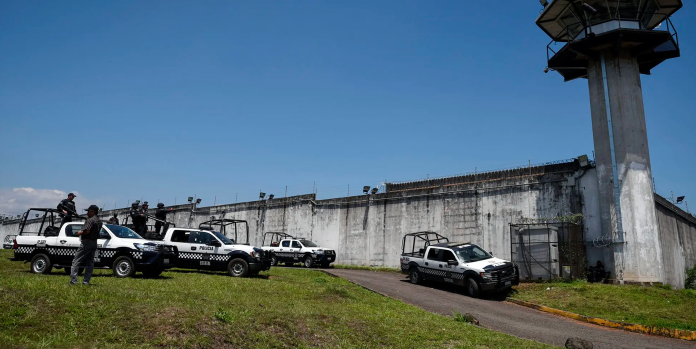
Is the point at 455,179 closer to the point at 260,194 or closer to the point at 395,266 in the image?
the point at 395,266

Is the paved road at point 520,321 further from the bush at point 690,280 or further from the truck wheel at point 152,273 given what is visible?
the bush at point 690,280

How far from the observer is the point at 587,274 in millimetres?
19625

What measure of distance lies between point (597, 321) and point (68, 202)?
17194mm

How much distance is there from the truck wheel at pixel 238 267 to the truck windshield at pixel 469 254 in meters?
8.49

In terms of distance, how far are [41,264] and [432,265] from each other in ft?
46.6

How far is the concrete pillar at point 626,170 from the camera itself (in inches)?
743

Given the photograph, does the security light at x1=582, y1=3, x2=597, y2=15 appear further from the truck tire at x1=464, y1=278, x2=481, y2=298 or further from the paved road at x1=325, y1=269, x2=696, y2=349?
the paved road at x1=325, y1=269, x2=696, y2=349

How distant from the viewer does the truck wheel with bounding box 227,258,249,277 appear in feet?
53.4

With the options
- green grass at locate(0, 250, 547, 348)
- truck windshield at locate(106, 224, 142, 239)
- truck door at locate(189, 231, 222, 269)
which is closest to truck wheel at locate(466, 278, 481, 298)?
green grass at locate(0, 250, 547, 348)

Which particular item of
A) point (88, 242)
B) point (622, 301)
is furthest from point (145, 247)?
point (622, 301)

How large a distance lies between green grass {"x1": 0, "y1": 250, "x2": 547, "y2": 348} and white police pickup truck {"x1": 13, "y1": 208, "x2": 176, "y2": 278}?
233cm

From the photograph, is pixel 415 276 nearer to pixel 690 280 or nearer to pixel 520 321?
pixel 520 321

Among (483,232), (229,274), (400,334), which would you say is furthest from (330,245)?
(400,334)

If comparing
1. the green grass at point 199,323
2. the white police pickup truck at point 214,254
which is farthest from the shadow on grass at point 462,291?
the white police pickup truck at point 214,254
